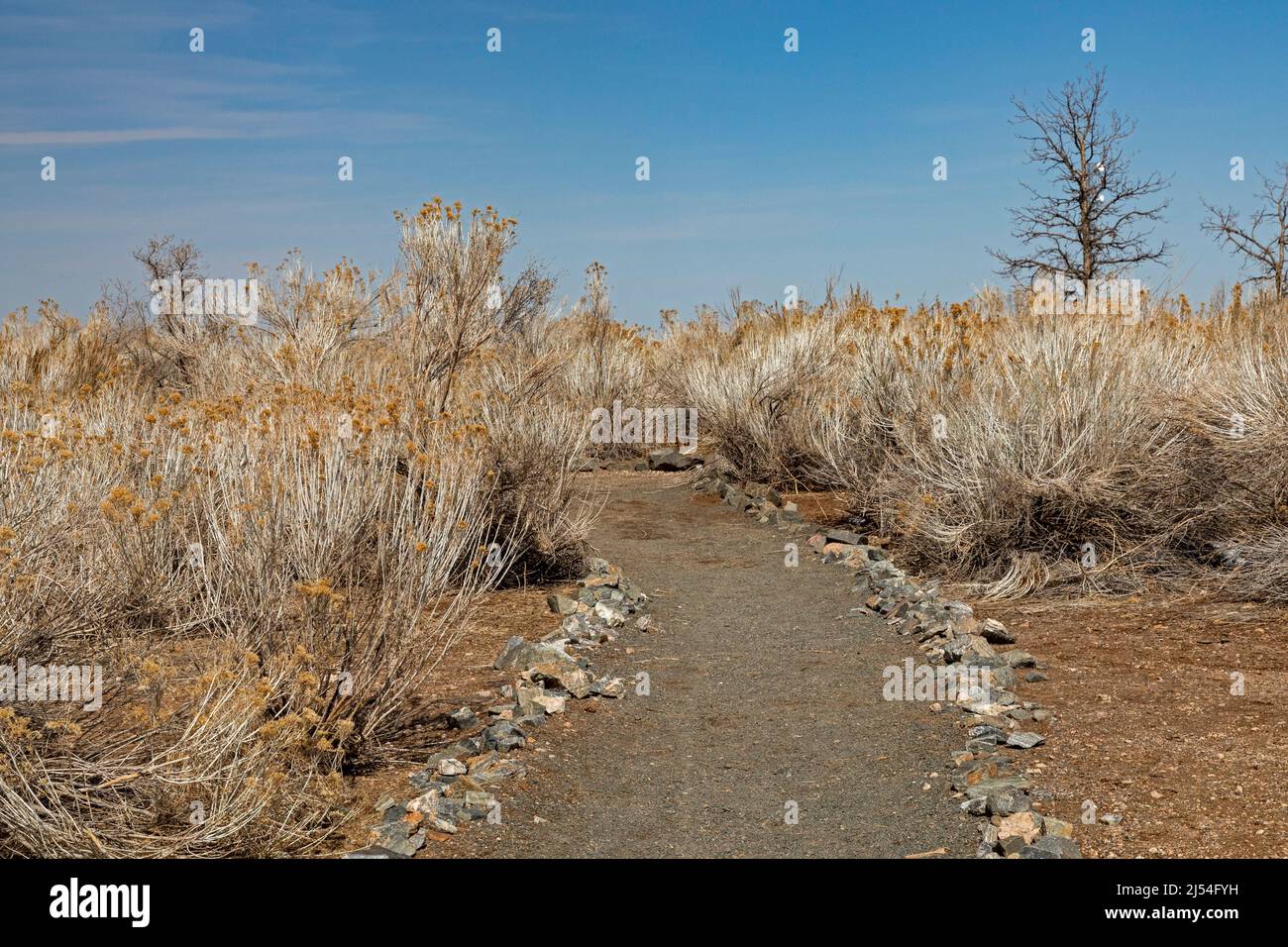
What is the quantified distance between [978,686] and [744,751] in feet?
4.39

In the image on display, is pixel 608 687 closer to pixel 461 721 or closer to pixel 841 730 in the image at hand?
pixel 461 721

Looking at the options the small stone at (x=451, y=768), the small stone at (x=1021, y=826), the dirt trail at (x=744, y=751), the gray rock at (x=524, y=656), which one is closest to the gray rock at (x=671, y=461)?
the dirt trail at (x=744, y=751)

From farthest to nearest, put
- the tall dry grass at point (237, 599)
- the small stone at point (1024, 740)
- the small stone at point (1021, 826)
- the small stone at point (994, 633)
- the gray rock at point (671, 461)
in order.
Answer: the gray rock at point (671, 461) → the small stone at point (994, 633) → the small stone at point (1024, 740) → the small stone at point (1021, 826) → the tall dry grass at point (237, 599)

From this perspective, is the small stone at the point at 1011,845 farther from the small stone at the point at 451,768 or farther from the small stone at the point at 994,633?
the small stone at the point at 994,633

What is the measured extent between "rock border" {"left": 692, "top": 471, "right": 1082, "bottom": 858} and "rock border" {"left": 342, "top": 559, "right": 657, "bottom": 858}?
5.67ft

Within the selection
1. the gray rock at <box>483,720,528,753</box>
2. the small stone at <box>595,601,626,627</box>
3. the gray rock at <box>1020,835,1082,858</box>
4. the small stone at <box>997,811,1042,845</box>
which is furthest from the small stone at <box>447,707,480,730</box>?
the gray rock at <box>1020,835,1082,858</box>

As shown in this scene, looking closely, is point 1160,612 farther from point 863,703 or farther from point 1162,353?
point 1162,353

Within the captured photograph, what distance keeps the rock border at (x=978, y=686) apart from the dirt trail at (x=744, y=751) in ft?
0.40

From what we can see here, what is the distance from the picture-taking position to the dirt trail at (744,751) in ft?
14.0

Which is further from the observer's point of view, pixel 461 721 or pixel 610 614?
pixel 610 614

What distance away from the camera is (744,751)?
5.28 meters

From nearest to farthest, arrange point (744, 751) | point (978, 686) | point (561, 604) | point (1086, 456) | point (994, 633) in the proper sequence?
point (744, 751)
point (978, 686)
point (994, 633)
point (561, 604)
point (1086, 456)

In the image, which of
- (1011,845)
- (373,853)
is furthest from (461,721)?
(1011,845)

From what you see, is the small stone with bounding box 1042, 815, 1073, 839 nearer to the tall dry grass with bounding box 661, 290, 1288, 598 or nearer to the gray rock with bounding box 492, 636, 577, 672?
the gray rock with bounding box 492, 636, 577, 672
